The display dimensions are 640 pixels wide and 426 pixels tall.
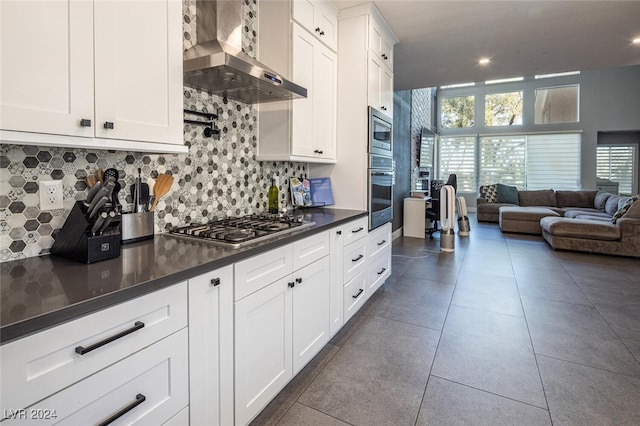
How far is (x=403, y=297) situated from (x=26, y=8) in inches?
123

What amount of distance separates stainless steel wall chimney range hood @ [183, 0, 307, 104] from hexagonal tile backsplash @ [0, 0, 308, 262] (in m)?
0.08

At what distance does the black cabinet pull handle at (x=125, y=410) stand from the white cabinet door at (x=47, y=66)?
2.88 ft

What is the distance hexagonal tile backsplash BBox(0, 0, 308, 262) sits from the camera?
1.22 meters

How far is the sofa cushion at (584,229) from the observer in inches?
186

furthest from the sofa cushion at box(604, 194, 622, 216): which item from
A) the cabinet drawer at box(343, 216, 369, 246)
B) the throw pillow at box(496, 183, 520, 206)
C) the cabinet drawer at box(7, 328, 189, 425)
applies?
the cabinet drawer at box(7, 328, 189, 425)

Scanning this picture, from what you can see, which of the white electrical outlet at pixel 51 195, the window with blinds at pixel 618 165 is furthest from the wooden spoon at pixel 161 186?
the window with blinds at pixel 618 165

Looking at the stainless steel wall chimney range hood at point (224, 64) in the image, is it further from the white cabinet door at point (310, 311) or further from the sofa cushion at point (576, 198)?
the sofa cushion at point (576, 198)

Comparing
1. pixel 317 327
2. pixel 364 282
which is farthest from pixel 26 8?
pixel 364 282

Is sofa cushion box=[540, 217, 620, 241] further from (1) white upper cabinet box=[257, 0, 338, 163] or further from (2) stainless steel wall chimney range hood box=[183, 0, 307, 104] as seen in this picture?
(2) stainless steel wall chimney range hood box=[183, 0, 307, 104]

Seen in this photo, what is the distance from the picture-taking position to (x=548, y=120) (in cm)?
919

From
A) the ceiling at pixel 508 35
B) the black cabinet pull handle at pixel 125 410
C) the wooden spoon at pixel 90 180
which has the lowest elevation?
the black cabinet pull handle at pixel 125 410

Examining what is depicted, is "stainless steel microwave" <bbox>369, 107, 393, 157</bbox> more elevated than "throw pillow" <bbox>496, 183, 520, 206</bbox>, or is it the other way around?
"stainless steel microwave" <bbox>369, 107, 393, 157</bbox>

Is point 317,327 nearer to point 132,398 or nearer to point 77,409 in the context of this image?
point 132,398

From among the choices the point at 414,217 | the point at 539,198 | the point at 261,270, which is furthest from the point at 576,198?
the point at 261,270
